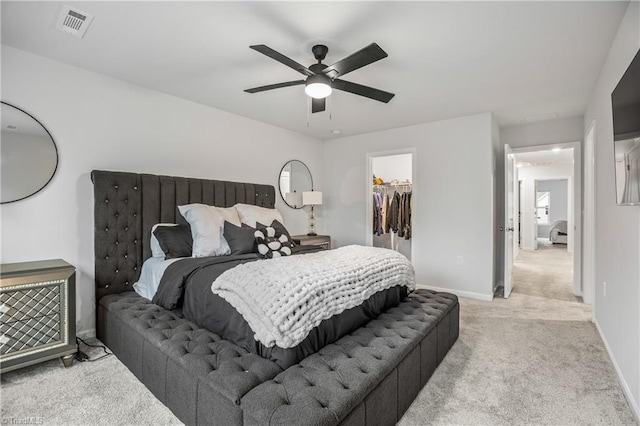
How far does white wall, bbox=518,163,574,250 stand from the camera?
912 cm

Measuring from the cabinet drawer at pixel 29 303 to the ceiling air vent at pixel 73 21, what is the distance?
5.98 ft

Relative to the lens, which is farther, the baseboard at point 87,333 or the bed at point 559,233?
the bed at point 559,233

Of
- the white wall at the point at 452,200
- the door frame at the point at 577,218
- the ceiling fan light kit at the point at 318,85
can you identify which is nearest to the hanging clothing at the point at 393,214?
the white wall at the point at 452,200

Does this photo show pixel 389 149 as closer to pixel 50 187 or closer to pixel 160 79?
pixel 160 79

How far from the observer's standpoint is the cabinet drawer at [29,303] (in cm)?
211

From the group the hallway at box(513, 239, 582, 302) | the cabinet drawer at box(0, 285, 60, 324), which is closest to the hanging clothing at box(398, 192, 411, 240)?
the hallway at box(513, 239, 582, 302)

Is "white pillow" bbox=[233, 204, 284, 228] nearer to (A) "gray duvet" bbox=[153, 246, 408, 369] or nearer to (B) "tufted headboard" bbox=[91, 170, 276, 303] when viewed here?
(B) "tufted headboard" bbox=[91, 170, 276, 303]

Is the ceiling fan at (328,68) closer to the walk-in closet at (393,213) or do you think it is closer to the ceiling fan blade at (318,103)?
the ceiling fan blade at (318,103)

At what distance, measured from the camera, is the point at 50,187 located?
2639 millimetres

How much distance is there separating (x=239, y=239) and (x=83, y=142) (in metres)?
1.62

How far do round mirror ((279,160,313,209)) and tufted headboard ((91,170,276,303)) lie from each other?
162cm

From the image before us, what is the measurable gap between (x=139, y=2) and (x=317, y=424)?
2.46 m

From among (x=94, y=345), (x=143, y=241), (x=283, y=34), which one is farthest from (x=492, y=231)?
(x=94, y=345)

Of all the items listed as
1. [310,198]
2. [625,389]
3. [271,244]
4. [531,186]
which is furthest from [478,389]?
[531,186]
